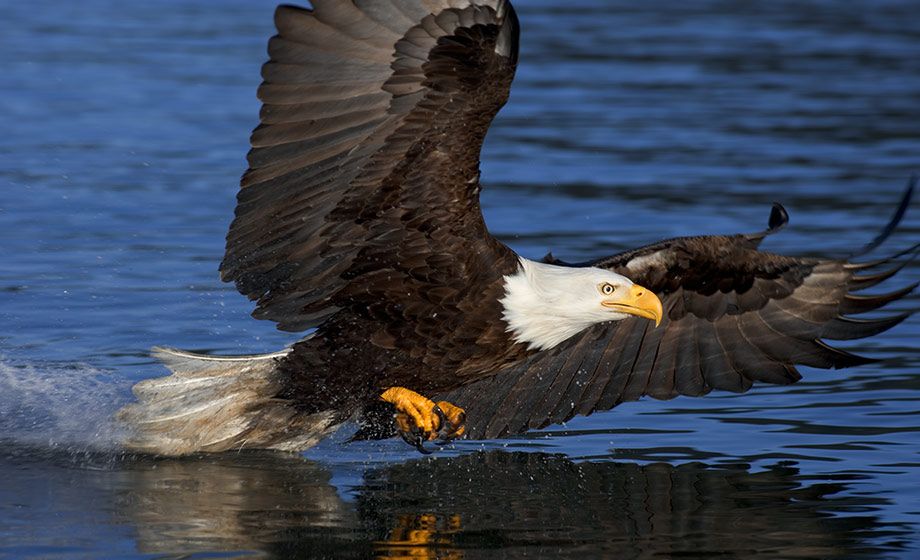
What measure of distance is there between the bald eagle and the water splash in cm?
17

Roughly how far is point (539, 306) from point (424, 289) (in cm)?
41

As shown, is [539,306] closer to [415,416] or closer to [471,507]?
[415,416]

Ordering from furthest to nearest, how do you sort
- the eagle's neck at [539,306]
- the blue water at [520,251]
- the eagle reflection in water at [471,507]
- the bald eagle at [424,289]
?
the eagle's neck at [539,306], the bald eagle at [424,289], the blue water at [520,251], the eagle reflection in water at [471,507]

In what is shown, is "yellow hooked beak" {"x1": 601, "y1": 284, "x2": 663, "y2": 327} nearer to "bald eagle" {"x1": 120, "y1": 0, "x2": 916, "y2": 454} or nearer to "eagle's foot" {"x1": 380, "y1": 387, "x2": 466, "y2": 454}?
"bald eagle" {"x1": 120, "y1": 0, "x2": 916, "y2": 454}

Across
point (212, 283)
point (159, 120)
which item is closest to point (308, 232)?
point (212, 283)

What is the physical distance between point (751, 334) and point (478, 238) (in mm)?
1433

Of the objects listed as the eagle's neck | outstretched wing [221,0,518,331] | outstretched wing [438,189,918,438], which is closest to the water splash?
outstretched wing [221,0,518,331]

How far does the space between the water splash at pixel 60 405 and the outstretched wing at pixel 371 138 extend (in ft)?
2.88

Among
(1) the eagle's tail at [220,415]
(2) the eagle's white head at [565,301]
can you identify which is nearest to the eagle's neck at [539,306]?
(2) the eagle's white head at [565,301]

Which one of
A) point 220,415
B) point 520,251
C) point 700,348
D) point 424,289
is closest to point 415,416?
point 424,289

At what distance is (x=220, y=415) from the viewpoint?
659 centimetres

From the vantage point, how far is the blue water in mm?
5625

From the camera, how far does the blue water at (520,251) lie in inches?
221

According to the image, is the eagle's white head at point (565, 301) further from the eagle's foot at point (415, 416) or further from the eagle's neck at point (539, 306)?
the eagle's foot at point (415, 416)
